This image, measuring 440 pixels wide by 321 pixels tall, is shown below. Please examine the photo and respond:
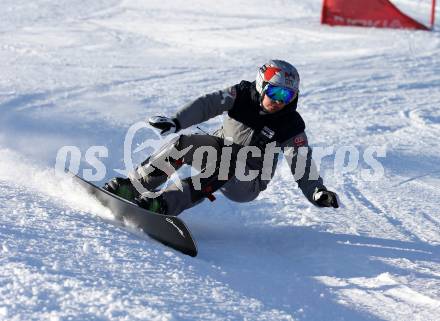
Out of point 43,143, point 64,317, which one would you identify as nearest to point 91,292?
point 64,317

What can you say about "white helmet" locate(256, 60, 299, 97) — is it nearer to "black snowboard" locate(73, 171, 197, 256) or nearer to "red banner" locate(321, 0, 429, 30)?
"black snowboard" locate(73, 171, 197, 256)

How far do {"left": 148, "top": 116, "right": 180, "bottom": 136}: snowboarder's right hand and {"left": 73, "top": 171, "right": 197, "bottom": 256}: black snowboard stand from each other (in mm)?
543

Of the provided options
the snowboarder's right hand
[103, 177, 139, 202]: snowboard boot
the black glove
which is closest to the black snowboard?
[103, 177, 139, 202]: snowboard boot

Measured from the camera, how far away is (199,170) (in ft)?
16.5

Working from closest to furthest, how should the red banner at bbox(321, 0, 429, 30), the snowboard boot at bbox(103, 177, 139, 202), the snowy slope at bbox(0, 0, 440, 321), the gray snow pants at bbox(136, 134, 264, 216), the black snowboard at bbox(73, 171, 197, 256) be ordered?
the snowy slope at bbox(0, 0, 440, 321), the black snowboard at bbox(73, 171, 197, 256), the gray snow pants at bbox(136, 134, 264, 216), the snowboard boot at bbox(103, 177, 139, 202), the red banner at bbox(321, 0, 429, 30)

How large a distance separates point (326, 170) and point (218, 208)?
1.58m

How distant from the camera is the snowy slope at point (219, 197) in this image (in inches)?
139

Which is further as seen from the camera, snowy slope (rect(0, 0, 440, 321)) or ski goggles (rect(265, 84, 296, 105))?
ski goggles (rect(265, 84, 296, 105))

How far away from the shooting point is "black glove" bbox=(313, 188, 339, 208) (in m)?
4.77

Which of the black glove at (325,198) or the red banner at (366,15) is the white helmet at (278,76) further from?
the red banner at (366,15)

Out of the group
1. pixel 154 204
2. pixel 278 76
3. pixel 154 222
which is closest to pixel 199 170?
pixel 154 204

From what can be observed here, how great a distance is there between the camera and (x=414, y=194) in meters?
6.30

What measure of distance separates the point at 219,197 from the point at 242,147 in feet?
3.10

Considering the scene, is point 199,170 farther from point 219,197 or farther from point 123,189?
point 219,197
